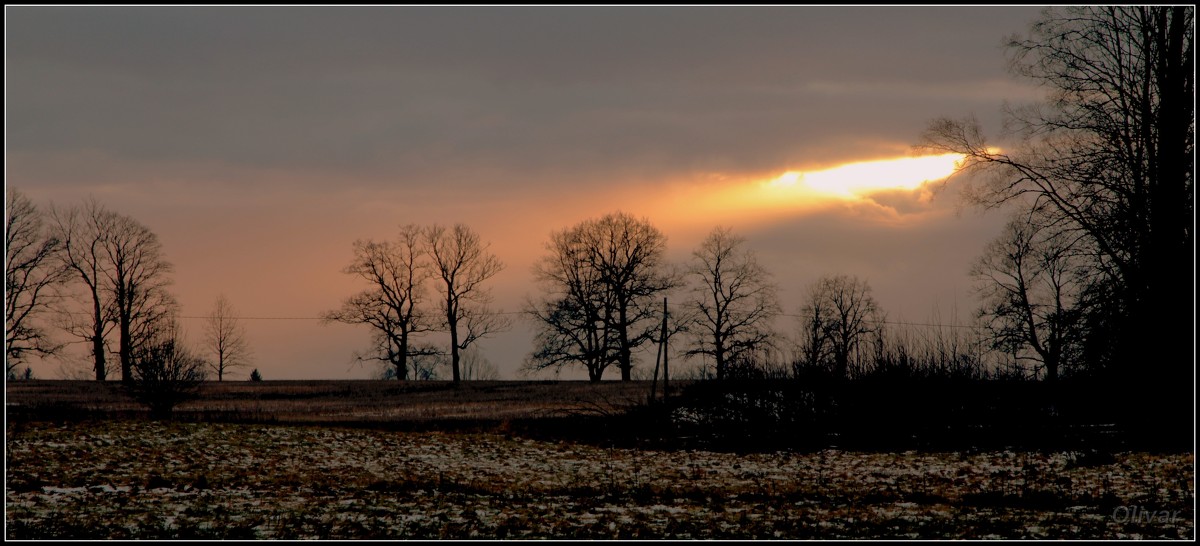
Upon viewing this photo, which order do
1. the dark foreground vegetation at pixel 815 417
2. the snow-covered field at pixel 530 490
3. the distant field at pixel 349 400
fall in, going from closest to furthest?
the snow-covered field at pixel 530 490, the dark foreground vegetation at pixel 815 417, the distant field at pixel 349 400

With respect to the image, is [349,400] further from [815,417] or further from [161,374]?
[815,417]

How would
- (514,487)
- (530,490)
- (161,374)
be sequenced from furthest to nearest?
(161,374) → (514,487) → (530,490)

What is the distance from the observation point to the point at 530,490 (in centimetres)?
1877

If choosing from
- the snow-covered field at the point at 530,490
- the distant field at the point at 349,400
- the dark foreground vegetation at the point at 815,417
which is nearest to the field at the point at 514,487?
the snow-covered field at the point at 530,490

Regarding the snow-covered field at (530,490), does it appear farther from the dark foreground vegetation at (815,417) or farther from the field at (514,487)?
the dark foreground vegetation at (815,417)

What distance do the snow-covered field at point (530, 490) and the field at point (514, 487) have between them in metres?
0.06

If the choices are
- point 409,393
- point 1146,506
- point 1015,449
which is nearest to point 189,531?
point 1146,506

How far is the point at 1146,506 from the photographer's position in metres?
15.4

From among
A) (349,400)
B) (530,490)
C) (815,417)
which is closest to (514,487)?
(530,490)

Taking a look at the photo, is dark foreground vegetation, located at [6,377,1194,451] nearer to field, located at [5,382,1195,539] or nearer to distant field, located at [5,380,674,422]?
distant field, located at [5,380,674,422]

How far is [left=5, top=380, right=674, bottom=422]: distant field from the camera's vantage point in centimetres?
3666

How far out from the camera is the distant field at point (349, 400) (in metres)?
36.7

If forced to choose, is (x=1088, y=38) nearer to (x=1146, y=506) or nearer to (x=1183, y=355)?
(x=1183, y=355)

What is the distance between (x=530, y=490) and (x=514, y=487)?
0.75 m
